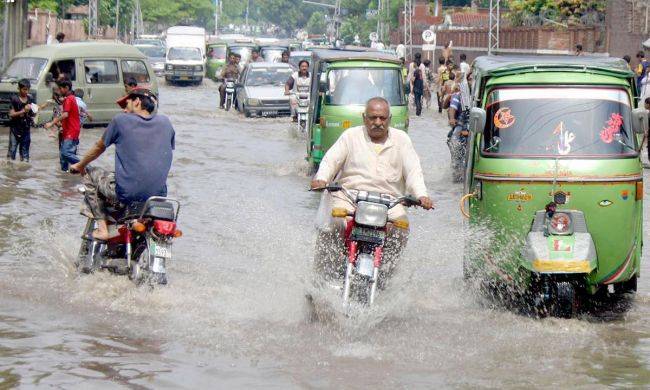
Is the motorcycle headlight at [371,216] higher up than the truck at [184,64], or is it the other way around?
the truck at [184,64]

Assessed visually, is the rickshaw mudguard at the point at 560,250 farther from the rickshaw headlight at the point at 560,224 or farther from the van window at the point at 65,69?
the van window at the point at 65,69

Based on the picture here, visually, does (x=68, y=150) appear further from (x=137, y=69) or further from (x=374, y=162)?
(x=374, y=162)

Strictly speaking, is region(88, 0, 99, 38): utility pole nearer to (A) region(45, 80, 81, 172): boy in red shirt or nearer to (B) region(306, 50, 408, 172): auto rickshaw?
(B) region(306, 50, 408, 172): auto rickshaw

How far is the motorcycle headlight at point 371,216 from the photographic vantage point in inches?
321

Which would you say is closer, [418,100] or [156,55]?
[418,100]

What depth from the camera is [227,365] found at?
769 centimetres

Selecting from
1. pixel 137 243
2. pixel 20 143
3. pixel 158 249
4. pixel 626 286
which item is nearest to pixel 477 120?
pixel 626 286

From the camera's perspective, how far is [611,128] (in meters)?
9.70

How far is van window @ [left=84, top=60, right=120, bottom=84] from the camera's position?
27297 millimetres

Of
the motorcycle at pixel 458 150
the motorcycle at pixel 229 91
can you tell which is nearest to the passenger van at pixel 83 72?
the motorcycle at pixel 229 91

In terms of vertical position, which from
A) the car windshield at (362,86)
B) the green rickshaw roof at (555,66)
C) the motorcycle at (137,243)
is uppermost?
the green rickshaw roof at (555,66)

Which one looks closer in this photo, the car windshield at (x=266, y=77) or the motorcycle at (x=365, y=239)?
the motorcycle at (x=365, y=239)

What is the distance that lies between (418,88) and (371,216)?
27.7 metres

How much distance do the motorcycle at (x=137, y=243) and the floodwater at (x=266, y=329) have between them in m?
0.13
